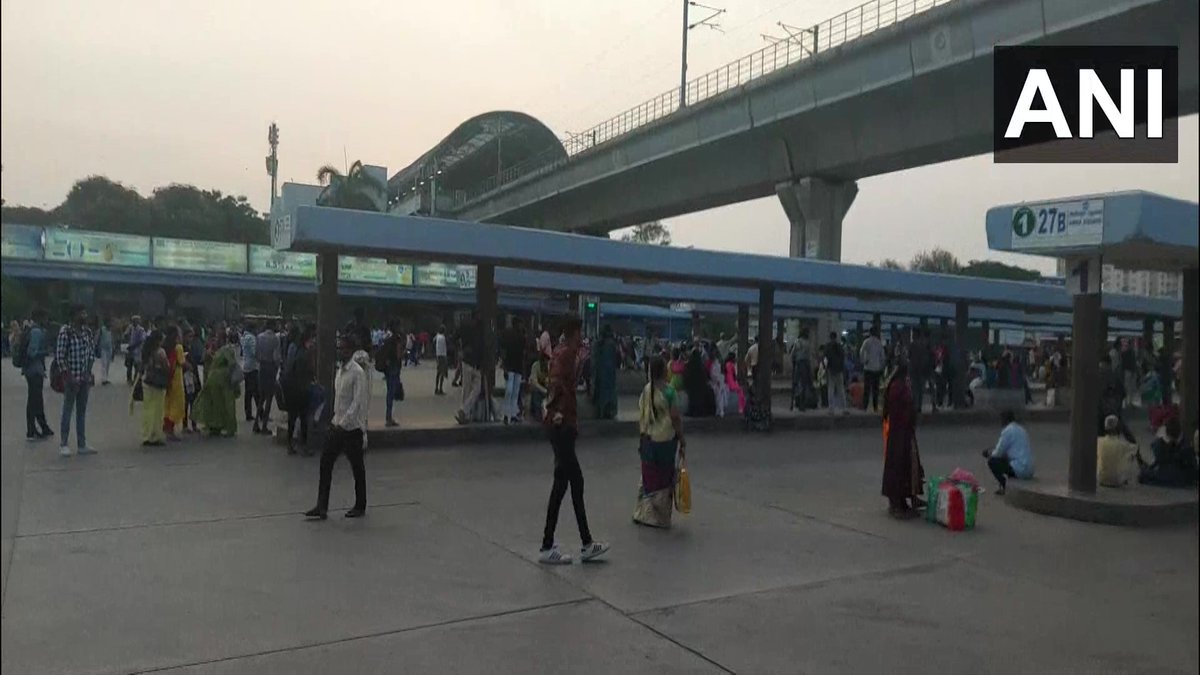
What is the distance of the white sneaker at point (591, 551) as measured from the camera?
643 cm

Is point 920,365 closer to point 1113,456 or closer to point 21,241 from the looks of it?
point 1113,456

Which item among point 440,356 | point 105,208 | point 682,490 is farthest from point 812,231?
point 105,208

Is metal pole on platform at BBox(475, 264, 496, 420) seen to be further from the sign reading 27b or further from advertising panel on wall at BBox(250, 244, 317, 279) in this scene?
the sign reading 27b

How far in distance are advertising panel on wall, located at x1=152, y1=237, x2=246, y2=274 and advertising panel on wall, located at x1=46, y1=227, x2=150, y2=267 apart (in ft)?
0.71

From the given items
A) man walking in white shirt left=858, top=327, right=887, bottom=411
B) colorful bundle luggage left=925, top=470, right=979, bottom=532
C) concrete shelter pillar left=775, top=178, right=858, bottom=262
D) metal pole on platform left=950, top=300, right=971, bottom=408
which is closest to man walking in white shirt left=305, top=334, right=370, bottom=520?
colorful bundle luggage left=925, top=470, right=979, bottom=532

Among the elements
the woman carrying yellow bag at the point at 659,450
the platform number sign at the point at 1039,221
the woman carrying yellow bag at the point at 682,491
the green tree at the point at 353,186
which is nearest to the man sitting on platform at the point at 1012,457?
the woman carrying yellow bag at the point at 682,491

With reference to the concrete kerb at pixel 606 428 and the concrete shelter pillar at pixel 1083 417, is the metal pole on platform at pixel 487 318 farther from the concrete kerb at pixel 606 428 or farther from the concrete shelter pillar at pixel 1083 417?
the concrete shelter pillar at pixel 1083 417

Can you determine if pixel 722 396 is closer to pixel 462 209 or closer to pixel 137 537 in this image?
pixel 462 209

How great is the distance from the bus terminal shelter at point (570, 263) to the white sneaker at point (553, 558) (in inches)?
178

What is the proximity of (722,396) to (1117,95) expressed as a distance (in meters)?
13.7

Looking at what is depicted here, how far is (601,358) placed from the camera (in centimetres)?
1402

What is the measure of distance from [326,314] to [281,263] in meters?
1.06

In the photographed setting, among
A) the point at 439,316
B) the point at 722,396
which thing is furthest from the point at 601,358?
the point at 439,316

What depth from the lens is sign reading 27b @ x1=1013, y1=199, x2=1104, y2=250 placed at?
285 cm
